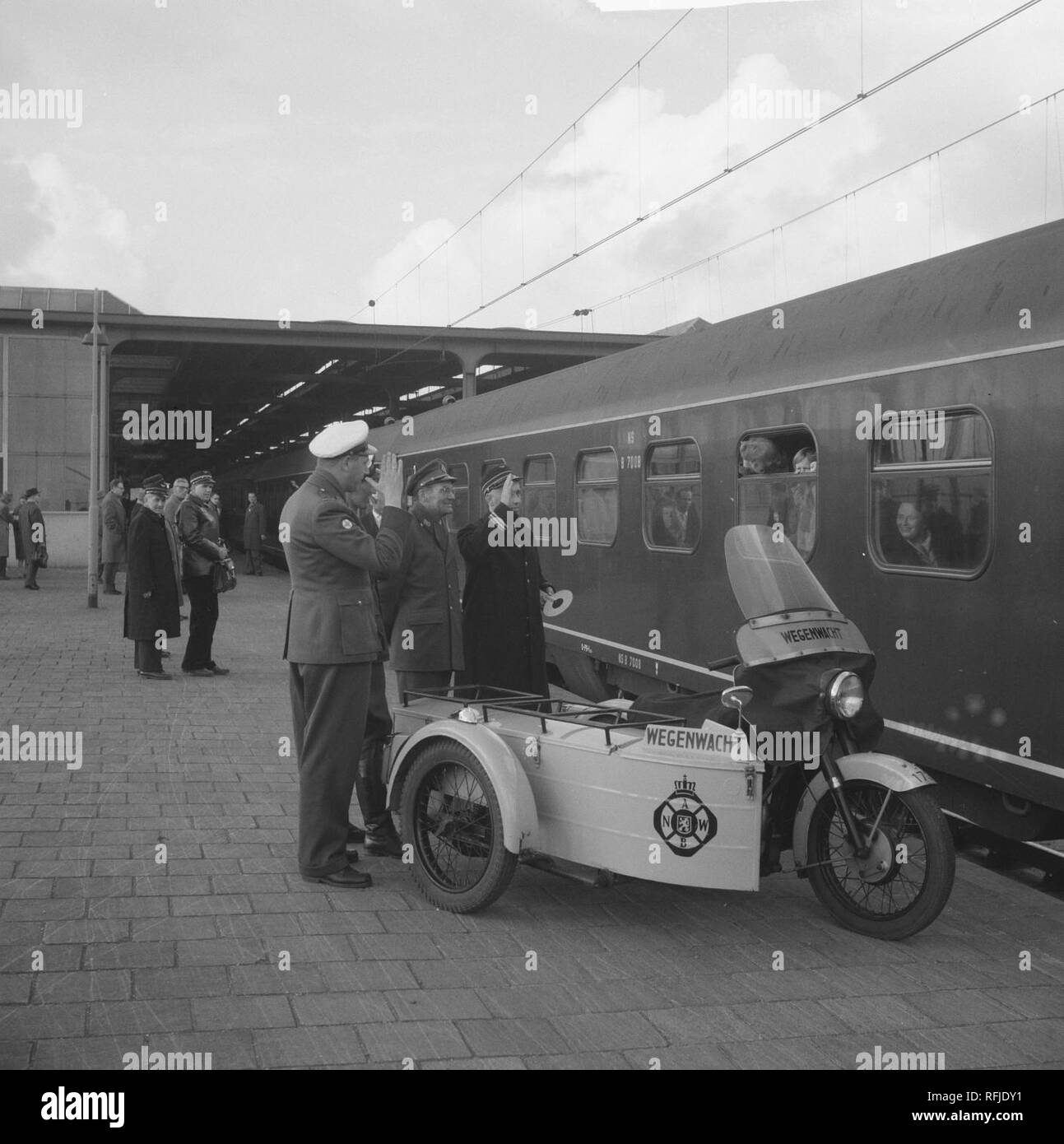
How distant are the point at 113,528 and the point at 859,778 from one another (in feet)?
61.6

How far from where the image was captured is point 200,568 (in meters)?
12.6

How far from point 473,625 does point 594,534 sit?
4.76 m

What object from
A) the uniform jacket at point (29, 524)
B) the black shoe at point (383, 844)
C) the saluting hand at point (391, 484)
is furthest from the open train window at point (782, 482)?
the uniform jacket at point (29, 524)

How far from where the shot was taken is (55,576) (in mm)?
28625

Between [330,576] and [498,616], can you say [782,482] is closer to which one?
[498,616]

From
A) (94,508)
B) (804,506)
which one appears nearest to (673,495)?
(804,506)

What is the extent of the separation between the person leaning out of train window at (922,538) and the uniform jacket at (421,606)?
232cm

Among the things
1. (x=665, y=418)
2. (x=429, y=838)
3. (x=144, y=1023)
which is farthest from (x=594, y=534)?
(x=144, y=1023)

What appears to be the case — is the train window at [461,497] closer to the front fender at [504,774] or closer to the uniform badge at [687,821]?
the front fender at [504,774]

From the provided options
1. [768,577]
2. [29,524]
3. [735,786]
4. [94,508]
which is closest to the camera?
[735,786]

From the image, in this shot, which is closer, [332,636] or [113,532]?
[332,636]

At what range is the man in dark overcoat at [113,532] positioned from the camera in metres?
21.4
